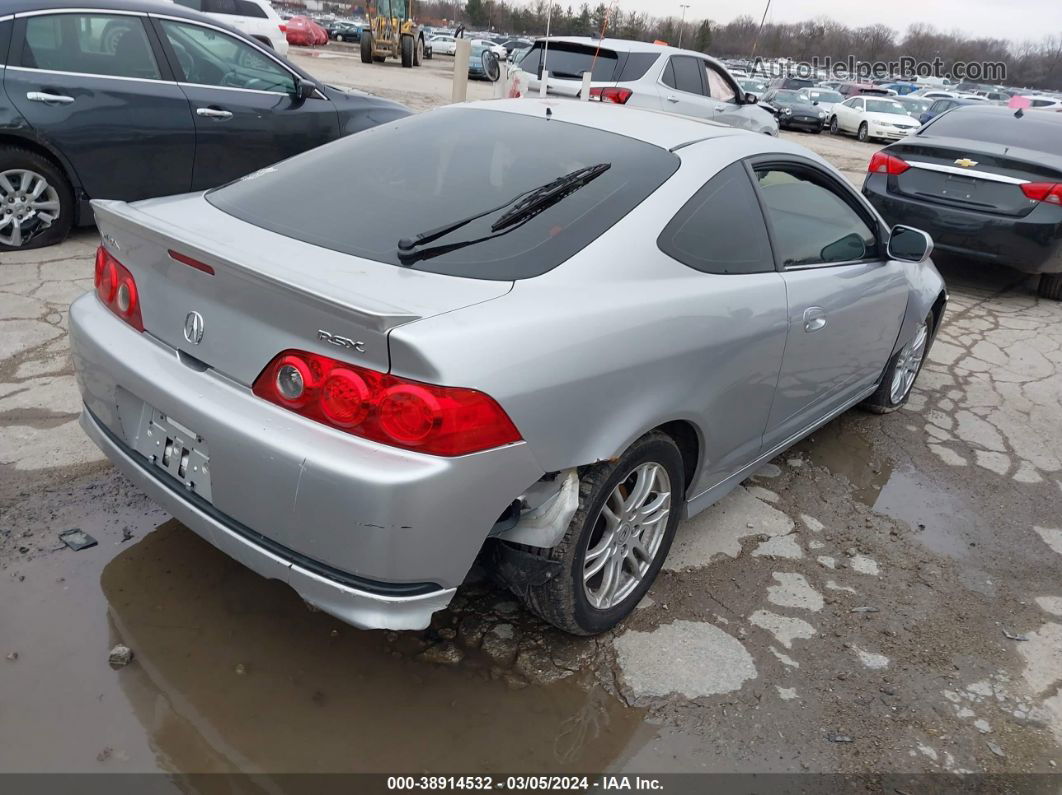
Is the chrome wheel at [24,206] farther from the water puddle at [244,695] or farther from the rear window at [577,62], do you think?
the rear window at [577,62]

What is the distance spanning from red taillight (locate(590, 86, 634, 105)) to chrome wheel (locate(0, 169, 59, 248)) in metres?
6.33

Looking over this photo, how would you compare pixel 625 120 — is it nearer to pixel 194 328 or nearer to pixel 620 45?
pixel 194 328

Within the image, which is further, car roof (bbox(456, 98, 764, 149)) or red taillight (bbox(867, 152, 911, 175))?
red taillight (bbox(867, 152, 911, 175))

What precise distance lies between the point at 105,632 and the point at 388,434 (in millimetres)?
1175

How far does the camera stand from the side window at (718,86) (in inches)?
422

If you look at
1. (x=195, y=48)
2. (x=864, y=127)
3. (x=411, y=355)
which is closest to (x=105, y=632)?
(x=411, y=355)

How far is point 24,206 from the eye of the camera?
16.6ft

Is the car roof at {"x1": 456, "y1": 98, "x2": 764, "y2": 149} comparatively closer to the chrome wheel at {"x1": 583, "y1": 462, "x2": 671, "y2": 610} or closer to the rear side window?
the chrome wheel at {"x1": 583, "y1": 462, "x2": 671, "y2": 610}

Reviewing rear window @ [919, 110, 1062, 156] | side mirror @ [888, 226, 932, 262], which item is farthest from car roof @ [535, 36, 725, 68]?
side mirror @ [888, 226, 932, 262]

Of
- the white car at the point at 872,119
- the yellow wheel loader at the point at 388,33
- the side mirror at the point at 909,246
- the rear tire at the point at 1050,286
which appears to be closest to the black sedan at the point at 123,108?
the side mirror at the point at 909,246

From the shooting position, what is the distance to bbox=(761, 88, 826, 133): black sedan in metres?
23.2

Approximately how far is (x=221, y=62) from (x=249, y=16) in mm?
10356

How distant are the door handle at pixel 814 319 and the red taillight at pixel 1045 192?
440 centimetres

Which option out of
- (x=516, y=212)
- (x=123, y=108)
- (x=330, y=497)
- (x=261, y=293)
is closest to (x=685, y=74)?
(x=123, y=108)
